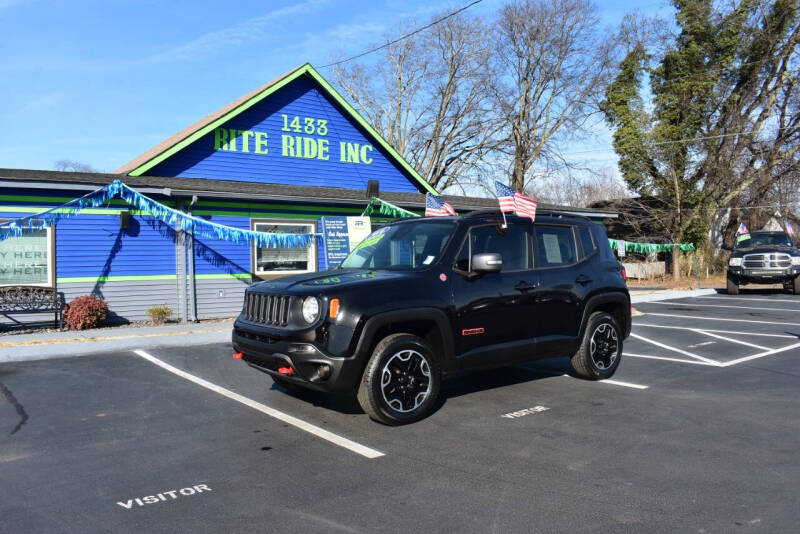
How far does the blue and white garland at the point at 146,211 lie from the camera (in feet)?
36.9

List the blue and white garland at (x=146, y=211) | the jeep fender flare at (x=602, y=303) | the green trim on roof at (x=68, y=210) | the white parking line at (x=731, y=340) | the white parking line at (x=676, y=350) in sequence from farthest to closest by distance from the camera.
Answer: the green trim on roof at (x=68, y=210) → the blue and white garland at (x=146, y=211) → the white parking line at (x=731, y=340) → the white parking line at (x=676, y=350) → the jeep fender flare at (x=602, y=303)

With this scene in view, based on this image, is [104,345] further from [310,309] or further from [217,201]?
[310,309]

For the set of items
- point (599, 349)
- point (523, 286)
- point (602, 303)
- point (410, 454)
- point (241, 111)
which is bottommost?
point (410, 454)

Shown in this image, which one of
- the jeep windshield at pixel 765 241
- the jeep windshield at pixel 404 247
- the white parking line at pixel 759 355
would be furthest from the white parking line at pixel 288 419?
the jeep windshield at pixel 765 241

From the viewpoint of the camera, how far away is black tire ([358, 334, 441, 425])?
5289mm

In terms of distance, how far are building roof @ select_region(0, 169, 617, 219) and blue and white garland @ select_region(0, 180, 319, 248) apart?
36 cm

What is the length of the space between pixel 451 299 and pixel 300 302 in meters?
1.44

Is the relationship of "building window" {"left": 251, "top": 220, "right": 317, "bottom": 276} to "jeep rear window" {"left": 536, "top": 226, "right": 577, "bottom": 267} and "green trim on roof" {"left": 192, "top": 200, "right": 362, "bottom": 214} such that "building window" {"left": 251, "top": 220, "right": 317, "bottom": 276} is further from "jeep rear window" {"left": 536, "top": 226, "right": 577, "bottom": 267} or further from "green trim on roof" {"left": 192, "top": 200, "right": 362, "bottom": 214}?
"jeep rear window" {"left": 536, "top": 226, "right": 577, "bottom": 267}

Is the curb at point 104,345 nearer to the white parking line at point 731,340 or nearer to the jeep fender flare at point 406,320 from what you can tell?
the jeep fender flare at point 406,320

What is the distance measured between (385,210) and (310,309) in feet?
35.8

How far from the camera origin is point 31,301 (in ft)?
38.2

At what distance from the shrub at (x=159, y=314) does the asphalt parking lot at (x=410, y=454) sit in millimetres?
4553

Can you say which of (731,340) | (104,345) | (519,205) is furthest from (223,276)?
(731,340)

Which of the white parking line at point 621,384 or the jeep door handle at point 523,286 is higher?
the jeep door handle at point 523,286
